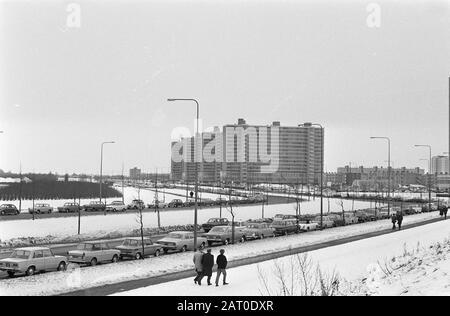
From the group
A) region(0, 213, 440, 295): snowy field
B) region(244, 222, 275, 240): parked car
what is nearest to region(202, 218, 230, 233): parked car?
region(244, 222, 275, 240): parked car

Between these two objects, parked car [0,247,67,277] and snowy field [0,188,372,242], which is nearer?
parked car [0,247,67,277]

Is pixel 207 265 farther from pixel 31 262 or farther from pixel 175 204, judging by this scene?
pixel 175 204

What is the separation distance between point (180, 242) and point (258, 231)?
9.23 metres

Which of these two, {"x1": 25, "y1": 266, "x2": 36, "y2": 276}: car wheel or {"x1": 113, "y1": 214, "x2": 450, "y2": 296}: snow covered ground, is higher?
{"x1": 113, "y1": 214, "x2": 450, "y2": 296}: snow covered ground

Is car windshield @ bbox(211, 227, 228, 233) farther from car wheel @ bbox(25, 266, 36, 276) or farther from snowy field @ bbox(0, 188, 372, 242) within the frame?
car wheel @ bbox(25, 266, 36, 276)

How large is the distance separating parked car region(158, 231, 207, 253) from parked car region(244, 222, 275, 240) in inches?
225

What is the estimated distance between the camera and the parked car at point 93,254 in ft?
83.7

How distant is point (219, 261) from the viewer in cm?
1839

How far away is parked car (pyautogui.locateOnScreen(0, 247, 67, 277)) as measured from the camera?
22.4 meters

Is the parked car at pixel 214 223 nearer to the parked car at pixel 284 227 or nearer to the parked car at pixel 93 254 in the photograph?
the parked car at pixel 284 227
